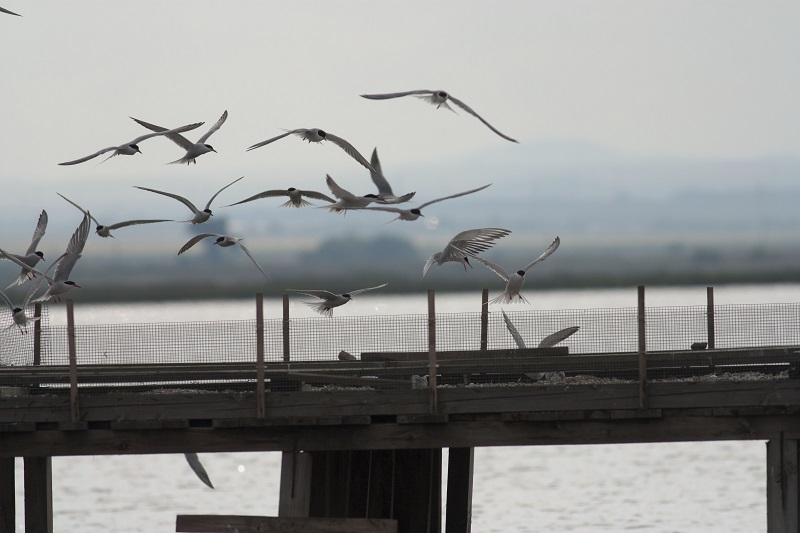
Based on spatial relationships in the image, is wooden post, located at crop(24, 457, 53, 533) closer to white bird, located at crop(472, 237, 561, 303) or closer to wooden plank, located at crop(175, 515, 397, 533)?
wooden plank, located at crop(175, 515, 397, 533)

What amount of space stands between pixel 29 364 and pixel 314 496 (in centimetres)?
453

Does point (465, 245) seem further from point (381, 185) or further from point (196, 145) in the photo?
point (196, 145)

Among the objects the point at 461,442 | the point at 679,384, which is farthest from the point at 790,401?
the point at 461,442

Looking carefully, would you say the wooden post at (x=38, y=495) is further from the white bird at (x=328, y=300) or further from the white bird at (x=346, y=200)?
the white bird at (x=346, y=200)

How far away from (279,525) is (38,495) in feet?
14.8

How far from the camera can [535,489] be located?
34312mm

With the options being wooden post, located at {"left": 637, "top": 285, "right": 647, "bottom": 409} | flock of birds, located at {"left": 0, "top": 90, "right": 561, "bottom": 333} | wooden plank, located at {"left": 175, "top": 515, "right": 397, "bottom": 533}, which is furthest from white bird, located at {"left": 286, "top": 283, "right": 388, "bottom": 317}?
wooden post, located at {"left": 637, "top": 285, "right": 647, "bottom": 409}

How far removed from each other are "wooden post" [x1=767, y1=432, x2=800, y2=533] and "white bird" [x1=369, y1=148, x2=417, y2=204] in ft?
20.2

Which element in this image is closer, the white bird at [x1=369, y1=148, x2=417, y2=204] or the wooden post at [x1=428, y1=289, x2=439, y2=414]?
the wooden post at [x1=428, y1=289, x2=439, y2=414]

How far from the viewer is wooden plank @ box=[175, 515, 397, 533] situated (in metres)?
14.7

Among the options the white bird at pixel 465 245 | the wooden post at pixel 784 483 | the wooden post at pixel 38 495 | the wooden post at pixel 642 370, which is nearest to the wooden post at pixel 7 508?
the wooden post at pixel 38 495

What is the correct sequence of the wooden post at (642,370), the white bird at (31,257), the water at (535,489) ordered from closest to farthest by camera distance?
1. the wooden post at (642,370)
2. the white bird at (31,257)
3. the water at (535,489)

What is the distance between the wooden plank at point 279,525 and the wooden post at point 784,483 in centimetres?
424

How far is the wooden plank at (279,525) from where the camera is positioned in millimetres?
14656
